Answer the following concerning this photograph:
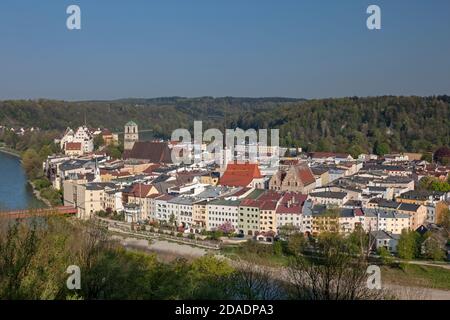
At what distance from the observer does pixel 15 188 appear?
16.0m

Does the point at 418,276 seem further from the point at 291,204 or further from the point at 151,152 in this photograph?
the point at 151,152

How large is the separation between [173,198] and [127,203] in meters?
1.20

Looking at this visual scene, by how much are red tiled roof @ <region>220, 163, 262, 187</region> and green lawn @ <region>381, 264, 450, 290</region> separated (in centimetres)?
519

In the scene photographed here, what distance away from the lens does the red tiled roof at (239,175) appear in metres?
13.2

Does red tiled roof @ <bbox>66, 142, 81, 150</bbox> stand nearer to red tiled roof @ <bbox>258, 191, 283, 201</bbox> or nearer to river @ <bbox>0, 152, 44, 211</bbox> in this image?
river @ <bbox>0, 152, 44, 211</bbox>

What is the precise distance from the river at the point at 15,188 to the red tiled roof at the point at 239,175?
13.3 feet

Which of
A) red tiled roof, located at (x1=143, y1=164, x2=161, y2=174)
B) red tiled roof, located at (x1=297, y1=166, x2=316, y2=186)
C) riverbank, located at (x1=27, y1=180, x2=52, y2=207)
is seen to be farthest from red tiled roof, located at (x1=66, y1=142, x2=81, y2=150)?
red tiled roof, located at (x1=297, y1=166, x2=316, y2=186)

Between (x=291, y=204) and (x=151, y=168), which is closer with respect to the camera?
(x=291, y=204)

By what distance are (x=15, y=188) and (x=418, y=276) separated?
11416 millimetres

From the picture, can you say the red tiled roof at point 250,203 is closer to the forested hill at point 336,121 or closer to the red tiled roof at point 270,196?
the red tiled roof at point 270,196

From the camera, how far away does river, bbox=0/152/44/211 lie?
13282 mm

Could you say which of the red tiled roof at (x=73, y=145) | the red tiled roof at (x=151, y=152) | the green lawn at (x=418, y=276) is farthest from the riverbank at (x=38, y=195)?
the green lawn at (x=418, y=276)

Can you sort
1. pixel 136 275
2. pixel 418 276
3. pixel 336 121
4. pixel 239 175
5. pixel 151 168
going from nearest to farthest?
1. pixel 136 275
2. pixel 418 276
3. pixel 239 175
4. pixel 151 168
5. pixel 336 121

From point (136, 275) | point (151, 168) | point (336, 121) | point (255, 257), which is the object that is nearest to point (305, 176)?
point (151, 168)
